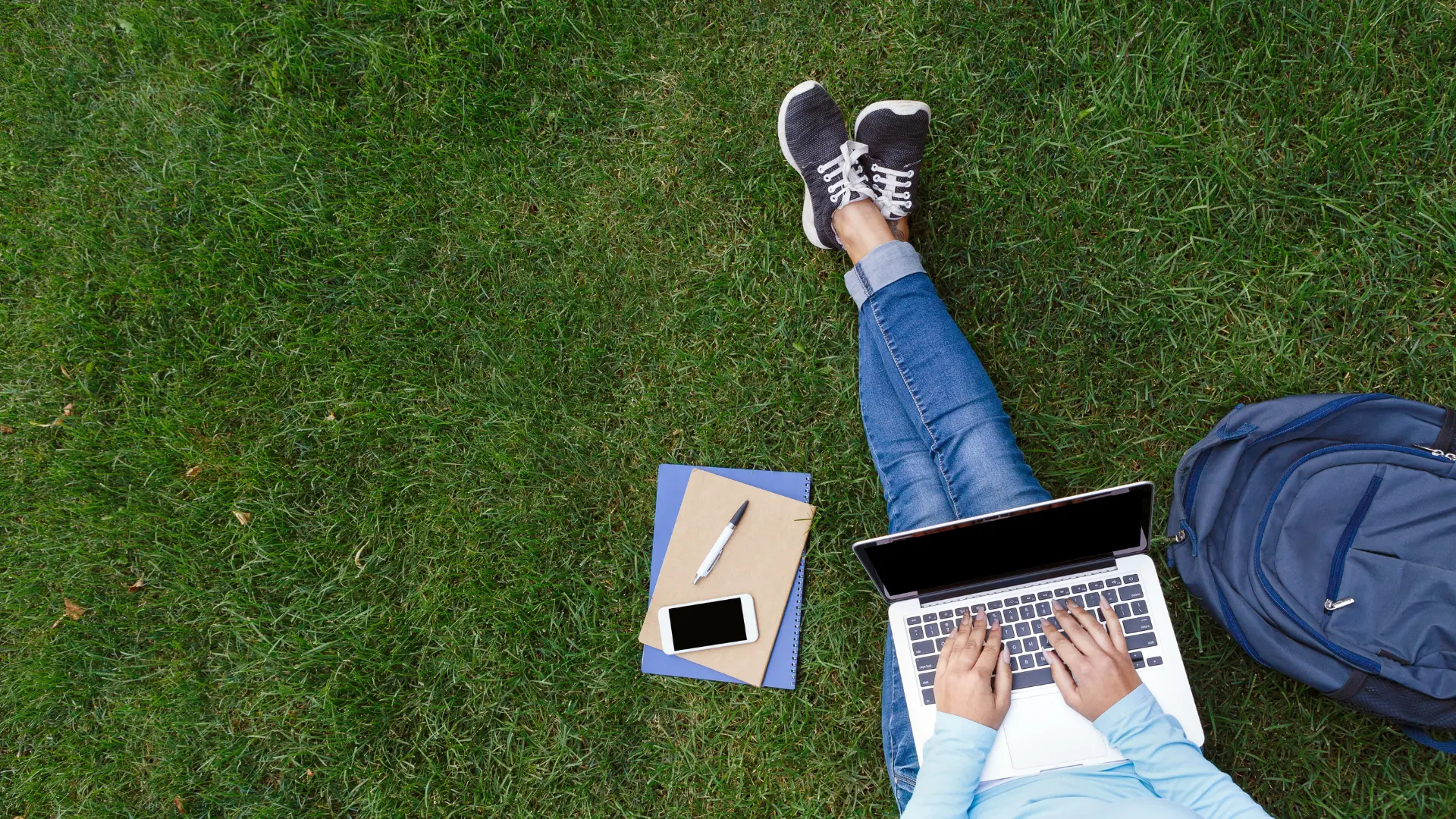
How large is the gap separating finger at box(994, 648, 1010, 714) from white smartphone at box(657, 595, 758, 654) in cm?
88

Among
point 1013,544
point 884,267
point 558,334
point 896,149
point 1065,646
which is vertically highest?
Result: point 896,149

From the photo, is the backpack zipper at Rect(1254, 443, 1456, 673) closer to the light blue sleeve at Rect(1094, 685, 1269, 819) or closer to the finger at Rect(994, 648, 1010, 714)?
the light blue sleeve at Rect(1094, 685, 1269, 819)

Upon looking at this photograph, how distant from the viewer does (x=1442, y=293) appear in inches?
101

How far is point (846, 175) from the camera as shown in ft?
8.85

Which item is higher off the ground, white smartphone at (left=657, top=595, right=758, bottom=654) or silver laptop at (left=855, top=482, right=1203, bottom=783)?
silver laptop at (left=855, top=482, right=1203, bottom=783)

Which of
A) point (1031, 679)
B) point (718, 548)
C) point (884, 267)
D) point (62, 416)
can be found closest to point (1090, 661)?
point (1031, 679)

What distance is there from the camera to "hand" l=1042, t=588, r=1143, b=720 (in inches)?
80.0

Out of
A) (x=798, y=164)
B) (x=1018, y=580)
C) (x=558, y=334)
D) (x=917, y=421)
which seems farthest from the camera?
(x=558, y=334)

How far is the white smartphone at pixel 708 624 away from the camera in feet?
8.87

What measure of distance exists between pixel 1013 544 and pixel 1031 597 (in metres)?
0.24

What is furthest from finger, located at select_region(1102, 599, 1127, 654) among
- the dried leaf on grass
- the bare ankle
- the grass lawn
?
the dried leaf on grass

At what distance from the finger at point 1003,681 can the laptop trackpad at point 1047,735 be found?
55 millimetres

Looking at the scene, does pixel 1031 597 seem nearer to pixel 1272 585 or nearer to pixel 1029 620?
pixel 1029 620

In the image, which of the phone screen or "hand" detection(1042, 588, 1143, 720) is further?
the phone screen
